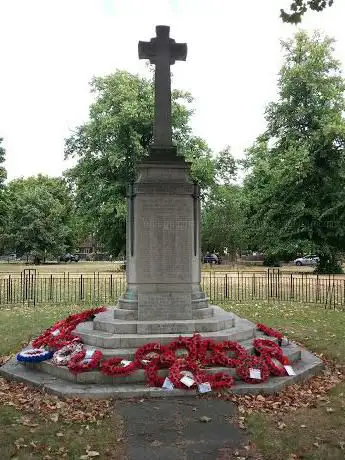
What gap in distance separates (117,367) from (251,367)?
2020 millimetres

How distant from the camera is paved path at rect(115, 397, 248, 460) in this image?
508 centimetres

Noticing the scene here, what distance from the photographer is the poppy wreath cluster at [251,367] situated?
726 centimetres

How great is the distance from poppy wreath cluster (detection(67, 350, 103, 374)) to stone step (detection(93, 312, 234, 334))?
A: 95cm

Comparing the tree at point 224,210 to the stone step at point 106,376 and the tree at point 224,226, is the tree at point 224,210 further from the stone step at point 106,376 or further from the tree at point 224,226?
the stone step at point 106,376

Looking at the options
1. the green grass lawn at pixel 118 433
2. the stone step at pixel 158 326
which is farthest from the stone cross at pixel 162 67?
the green grass lawn at pixel 118 433

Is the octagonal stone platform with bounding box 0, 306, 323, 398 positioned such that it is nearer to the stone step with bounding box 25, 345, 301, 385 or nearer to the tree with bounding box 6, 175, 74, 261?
the stone step with bounding box 25, 345, 301, 385

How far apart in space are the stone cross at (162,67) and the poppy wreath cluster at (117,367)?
13.9 ft

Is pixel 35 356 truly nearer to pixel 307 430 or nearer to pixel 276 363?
pixel 276 363

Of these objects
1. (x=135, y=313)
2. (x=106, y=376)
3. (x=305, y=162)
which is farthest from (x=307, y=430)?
(x=305, y=162)

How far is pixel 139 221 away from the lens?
892 cm

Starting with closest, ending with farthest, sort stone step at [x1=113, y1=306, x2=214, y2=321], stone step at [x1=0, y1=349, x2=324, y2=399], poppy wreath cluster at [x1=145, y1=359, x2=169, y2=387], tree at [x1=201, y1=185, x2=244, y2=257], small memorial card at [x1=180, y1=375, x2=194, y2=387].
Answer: stone step at [x1=0, y1=349, x2=324, y2=399]
small memorial card at [x1=180, y1=375, x2=194, y2=387]
poppy wreath cluster at [x1=145, y1=359, x2=169, y2=387]
stone step at [x1=113, y1=306, x2=214, y2=321]
tree at [x1=201, y1=185, x2=244, y2=257]

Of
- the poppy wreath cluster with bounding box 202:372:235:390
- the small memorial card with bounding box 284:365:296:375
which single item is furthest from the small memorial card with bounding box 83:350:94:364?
the small memorial card with bounding box 284:365:296:375

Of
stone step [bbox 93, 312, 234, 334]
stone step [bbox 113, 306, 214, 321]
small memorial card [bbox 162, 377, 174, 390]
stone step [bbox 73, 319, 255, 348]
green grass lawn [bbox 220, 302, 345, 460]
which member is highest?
stone step [bbox 113, 306, 214, 321]

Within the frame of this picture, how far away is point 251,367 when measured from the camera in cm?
742
